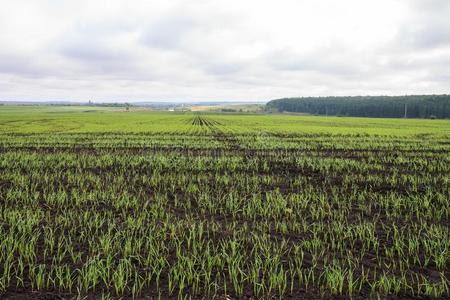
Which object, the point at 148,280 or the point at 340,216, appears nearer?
the point at 148,280

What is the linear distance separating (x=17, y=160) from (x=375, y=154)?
1922cm

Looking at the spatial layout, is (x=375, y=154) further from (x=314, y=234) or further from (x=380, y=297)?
(x=380, y=297)

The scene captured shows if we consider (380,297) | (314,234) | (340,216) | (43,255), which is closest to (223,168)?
(340,216)

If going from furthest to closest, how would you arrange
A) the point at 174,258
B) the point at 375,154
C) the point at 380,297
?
the point at 375,154 → the point at 174,258 → the point at 380,297

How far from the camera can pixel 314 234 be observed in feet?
21.4

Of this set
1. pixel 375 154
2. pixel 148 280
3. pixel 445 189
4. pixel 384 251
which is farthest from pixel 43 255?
pixel 375 154

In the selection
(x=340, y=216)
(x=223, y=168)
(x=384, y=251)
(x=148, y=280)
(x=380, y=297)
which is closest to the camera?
(x=380, y=297)

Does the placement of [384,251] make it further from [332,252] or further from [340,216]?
[340,216]

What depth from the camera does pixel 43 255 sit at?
577 centimetres

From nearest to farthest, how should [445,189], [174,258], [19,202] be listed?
[174,258] < [19,202] < [445,189]

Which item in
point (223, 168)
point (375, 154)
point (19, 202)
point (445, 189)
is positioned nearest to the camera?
point (19, 202)

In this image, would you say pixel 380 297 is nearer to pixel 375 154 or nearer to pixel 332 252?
pixel 332 252

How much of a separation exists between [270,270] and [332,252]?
1.65 m

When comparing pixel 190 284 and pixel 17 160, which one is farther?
pixel 17 160
